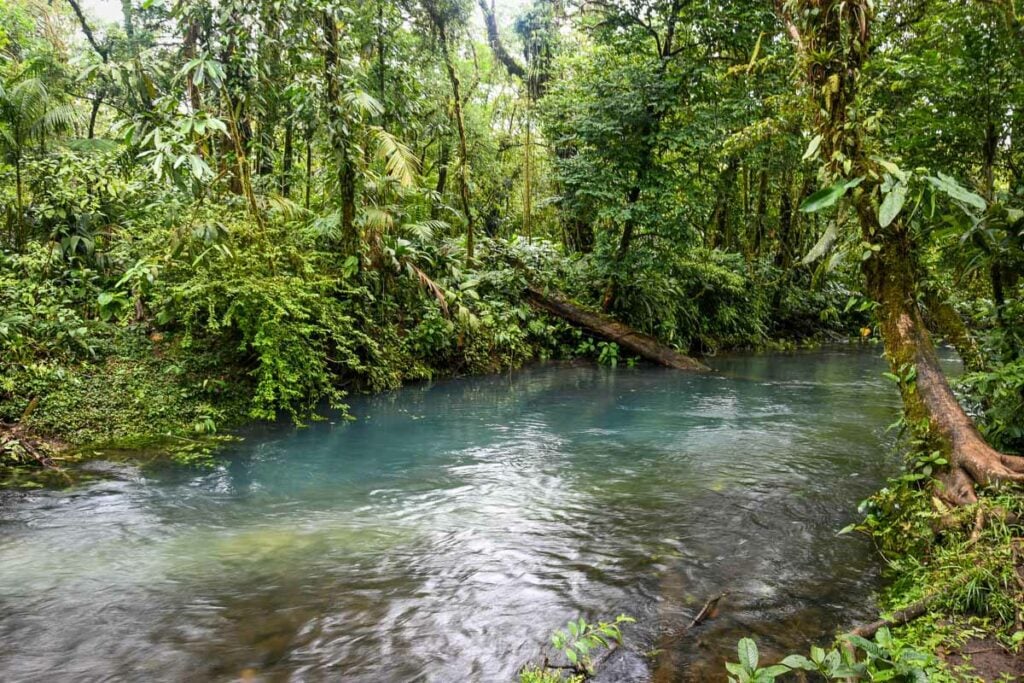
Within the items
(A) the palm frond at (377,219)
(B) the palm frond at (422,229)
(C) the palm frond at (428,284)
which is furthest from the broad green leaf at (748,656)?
(B) the palm frond at (422,229)

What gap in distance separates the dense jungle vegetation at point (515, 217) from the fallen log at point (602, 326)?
0.88 feet

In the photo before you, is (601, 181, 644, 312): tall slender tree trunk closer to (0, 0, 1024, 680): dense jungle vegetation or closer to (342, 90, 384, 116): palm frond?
(0, 0, 1024, 680): dense jungle vegetation

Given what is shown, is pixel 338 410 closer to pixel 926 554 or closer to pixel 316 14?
pixel 316 14

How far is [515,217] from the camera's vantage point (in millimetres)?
17344

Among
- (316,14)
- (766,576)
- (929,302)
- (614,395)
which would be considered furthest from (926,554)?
(316,14)

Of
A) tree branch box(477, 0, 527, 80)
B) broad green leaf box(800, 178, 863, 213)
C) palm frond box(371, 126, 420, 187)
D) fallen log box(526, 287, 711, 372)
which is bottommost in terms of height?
fallen log box(526, 287, 711, 372)

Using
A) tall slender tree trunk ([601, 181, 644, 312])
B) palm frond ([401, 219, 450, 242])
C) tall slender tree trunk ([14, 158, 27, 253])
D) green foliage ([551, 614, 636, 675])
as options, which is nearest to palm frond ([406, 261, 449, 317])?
palm frond ([401, 219, 450, 242])

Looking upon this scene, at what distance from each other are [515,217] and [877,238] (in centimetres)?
1383

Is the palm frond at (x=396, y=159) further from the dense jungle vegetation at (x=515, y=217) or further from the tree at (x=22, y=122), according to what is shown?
the tree at (x=22, y=122)

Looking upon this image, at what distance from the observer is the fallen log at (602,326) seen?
13.1 meters

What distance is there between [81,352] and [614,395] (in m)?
7.17

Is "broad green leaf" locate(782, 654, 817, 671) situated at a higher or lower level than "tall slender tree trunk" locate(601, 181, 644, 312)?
lower

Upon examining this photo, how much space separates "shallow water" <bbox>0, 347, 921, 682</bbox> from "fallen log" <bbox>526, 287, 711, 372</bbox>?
5629mm

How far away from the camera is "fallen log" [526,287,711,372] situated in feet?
43.1
